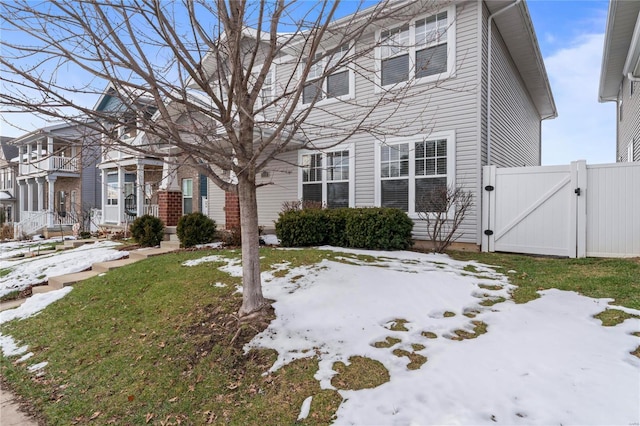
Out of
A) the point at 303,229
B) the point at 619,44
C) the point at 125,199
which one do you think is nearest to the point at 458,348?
the point at 303,229

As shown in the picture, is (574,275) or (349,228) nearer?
(574,275)

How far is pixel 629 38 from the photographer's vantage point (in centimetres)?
908

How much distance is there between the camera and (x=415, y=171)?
884 centimetres

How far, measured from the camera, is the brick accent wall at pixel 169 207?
10.4 meters

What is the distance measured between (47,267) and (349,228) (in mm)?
7642

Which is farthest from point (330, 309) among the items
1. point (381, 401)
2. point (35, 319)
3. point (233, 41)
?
point (35, 319)

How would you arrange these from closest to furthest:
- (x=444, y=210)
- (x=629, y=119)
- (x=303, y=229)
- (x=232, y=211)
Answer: (x=444, y=210) → (x=303, y=229) → (x=232, y=211) → (x=629, y=119)

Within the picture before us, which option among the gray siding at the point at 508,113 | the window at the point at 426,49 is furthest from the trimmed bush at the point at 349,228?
the gray siding at the point at 508,113

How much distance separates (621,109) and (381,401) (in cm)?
1550

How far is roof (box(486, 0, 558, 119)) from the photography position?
8.54m

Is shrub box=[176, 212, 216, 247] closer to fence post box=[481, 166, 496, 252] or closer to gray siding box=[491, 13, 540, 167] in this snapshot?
fence post box=[481, 166, 496, 252]

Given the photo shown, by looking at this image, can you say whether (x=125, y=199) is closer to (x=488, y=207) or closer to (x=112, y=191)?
(x=112, y=191)

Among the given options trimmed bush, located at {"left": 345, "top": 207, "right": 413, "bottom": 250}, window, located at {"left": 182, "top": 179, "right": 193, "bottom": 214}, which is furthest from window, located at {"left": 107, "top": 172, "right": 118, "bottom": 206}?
trimmed bush, located at {"left": 345, "top": 207, "right": 413, "bottom": 250}

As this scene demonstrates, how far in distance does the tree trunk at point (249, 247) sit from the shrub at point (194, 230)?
17.2 ft
